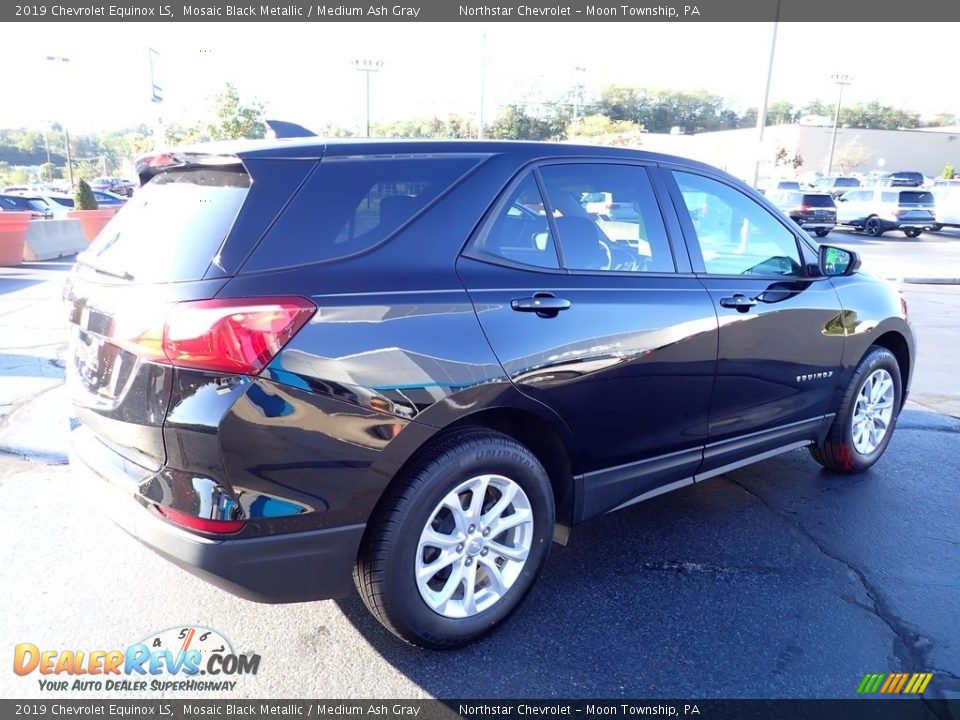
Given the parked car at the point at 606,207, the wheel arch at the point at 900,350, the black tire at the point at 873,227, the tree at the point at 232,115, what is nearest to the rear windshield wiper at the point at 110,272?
the parked car at the point at 606,207

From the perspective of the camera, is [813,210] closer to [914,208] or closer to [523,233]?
[914,208]

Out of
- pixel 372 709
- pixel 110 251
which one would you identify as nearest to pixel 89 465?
pixel 110 251

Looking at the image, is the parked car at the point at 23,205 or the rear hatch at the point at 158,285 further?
the parked car at the point at 23,205

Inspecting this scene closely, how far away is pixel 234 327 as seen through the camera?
2150 millimetres

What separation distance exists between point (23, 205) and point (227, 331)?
A: 2447cm

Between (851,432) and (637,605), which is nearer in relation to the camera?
(637,605)

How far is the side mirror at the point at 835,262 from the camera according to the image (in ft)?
A: 13.4

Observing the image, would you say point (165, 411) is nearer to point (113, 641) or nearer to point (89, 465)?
point (89, 465)

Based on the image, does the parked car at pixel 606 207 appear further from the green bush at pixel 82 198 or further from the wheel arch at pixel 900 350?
the green bush at pixel 82 198

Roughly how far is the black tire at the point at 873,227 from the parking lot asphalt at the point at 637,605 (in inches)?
1096

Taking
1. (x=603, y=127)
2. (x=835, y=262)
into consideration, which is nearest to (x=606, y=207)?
(x=835, y=262)

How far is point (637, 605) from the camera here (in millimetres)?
3057

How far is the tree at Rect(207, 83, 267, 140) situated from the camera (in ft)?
99.6

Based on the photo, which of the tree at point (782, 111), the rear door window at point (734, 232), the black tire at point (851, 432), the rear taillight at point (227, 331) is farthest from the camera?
the tree at point (782, 111)
